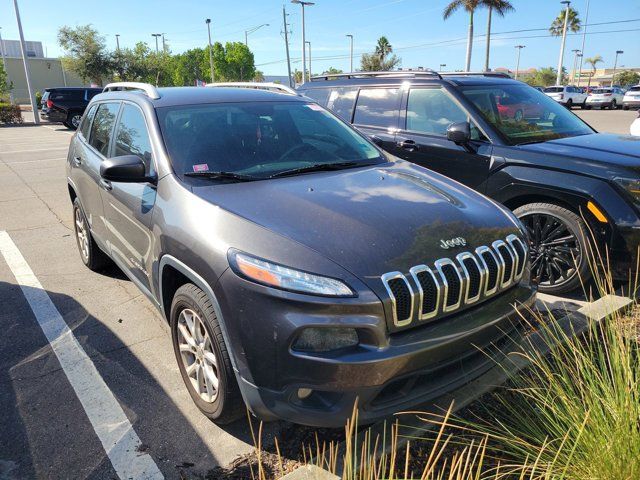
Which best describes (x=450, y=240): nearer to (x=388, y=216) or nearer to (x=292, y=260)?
(x=388, y=216)

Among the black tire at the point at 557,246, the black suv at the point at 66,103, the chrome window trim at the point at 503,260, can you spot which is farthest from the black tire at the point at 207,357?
the black suv at the point at 66,103

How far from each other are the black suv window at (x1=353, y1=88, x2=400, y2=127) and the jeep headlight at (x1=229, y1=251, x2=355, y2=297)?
3643mm

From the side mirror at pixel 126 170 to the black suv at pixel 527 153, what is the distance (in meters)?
2.77

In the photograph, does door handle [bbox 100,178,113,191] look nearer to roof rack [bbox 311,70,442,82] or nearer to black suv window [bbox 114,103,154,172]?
black suv window [bbox 114,103,154,172]

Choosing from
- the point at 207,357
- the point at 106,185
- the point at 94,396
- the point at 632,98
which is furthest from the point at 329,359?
the point at 632,98

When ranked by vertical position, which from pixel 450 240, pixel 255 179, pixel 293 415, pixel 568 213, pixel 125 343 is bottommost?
pixel 125 343

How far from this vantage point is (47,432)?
2.64m

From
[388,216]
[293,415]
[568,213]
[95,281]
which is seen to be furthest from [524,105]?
[95,281]

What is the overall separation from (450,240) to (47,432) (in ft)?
7.66

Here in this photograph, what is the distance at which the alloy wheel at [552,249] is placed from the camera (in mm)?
4035

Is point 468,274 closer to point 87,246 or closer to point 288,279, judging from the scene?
point 288,279

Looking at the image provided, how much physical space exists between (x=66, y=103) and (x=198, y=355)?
24290 mm

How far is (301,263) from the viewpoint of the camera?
2.17 meters

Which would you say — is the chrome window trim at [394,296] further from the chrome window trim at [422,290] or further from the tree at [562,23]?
the tree at [562,23]
